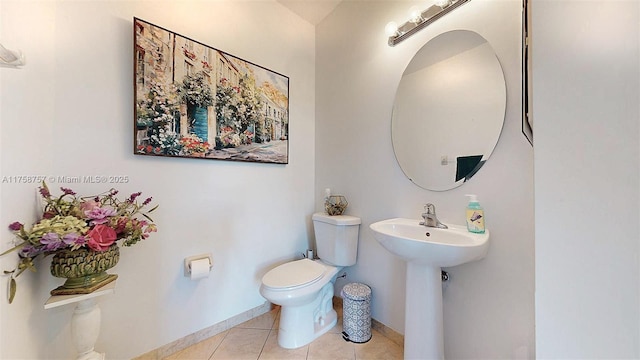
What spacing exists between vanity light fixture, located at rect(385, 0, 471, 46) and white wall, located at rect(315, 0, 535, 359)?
0.03 m

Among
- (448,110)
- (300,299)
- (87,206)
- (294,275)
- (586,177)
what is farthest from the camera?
(294,275)

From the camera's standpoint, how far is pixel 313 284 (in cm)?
138

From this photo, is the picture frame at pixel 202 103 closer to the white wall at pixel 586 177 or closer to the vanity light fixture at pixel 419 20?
the vanity light fixture at pixel 419 20

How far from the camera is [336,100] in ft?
6.14

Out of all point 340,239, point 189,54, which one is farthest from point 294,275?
point 189,54

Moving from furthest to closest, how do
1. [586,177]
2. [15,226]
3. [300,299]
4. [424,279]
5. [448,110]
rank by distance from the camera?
[300,299] → [448,110] → [424,279] → [15,226] → [586,177]

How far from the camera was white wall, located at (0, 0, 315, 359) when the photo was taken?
899 millimetres

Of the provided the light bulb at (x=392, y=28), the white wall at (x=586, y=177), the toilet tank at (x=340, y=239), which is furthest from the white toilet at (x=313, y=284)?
the light bulb at (x=392, y=28)

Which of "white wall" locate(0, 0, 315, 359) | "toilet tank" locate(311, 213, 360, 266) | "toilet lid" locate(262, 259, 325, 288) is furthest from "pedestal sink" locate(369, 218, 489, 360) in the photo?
"white wall" locate(0, 0, 315, 359)

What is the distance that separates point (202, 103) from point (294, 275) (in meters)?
1.27

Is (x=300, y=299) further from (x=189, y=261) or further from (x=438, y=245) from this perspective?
(x=438, y=245)

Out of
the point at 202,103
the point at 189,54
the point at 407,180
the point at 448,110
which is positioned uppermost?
the point at 189,54

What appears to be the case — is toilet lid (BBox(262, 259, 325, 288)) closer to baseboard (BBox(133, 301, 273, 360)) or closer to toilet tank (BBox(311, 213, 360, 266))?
toilet tank (BBox(311, 213, 360, 266))

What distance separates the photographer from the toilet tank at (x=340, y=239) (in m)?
1.61
